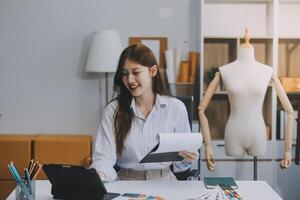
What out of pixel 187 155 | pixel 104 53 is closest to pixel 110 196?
pixel 187 155

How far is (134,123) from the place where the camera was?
236cm

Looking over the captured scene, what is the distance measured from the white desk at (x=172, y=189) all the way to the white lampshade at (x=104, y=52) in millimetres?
1819

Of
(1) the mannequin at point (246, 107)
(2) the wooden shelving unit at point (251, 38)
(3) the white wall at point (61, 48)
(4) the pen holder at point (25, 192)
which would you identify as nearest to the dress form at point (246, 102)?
(1) the mannequin at point (246, 107)

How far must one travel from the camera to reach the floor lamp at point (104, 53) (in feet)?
12.6

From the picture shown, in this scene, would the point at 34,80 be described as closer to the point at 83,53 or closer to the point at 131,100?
the point at 83,53

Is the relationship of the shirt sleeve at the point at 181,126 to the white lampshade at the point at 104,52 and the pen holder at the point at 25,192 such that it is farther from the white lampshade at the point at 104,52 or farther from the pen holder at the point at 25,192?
the white lampshade at the point at 104,52

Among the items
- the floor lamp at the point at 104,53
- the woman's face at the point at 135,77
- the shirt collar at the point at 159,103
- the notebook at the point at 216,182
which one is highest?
the floor lamp at the point at 104,53

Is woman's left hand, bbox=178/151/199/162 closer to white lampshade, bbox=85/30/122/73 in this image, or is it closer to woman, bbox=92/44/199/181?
woman, bbox=92/44/199/181

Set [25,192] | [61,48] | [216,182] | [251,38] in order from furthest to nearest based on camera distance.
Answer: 1. [61,48]
2. [251,38]
3. [216,182]
4. [25,192]

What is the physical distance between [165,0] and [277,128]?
1.50 meters

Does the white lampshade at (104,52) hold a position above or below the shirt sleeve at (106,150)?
above

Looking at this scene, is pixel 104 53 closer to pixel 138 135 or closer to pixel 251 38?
pixel 251 38

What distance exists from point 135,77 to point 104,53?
159cm

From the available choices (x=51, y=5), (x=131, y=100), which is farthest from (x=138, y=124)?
(x=51, y=5)
